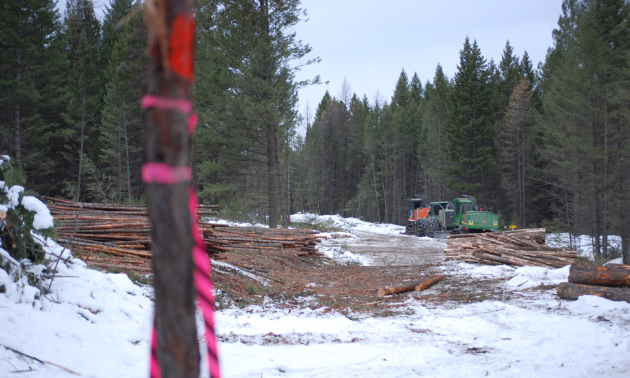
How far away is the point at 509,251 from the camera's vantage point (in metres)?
11.8

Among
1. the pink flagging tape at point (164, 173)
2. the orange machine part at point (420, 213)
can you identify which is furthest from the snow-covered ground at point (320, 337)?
the orange machine part at point (420, 213)

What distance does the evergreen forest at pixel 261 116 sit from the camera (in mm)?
18141

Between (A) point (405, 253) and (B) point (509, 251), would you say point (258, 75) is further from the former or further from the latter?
(B) point (509, 251)

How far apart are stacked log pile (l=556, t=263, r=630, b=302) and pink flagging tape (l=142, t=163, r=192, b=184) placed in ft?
25.8

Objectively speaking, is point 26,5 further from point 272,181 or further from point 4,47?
point 272,181

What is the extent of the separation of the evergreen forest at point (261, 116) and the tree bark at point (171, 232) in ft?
15.6

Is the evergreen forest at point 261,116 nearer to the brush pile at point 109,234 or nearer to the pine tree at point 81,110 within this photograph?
the pine tree at point 81,110

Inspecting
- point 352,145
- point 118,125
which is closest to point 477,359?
point 118,125

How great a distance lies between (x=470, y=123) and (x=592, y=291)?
3063 cm

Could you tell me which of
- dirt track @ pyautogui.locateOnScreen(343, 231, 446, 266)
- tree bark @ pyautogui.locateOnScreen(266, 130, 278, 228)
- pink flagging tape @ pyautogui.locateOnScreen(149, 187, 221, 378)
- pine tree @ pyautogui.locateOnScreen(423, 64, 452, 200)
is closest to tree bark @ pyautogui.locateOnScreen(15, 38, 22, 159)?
tree bark @ pyautogui.locateOnScreen(266, 130, 278, 228)

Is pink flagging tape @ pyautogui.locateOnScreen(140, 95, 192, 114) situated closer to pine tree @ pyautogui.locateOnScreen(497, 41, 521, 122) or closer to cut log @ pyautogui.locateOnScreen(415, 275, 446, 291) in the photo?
cut log @ pyautogui.locateOnScreen(415, 275, 446, 291)

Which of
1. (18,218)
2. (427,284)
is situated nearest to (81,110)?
(18,218)

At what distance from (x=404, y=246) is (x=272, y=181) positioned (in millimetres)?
8354

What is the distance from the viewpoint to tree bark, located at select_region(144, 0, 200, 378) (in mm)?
1394
